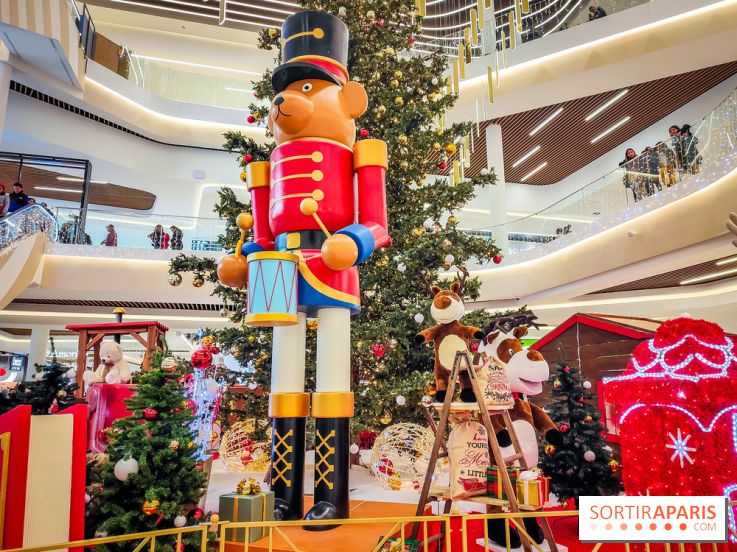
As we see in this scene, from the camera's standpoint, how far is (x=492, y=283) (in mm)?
12828

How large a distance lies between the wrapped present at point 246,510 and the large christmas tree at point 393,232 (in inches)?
60.0

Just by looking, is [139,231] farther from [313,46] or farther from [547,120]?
[547,120]

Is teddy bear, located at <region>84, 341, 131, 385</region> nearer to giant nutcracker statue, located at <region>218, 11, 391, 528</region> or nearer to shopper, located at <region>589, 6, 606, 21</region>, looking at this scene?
giant nutcracker statue, located at <region>218, 11, 391, 528</region>

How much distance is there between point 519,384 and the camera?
2.94 metres

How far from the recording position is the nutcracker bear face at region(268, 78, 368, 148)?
2.96m

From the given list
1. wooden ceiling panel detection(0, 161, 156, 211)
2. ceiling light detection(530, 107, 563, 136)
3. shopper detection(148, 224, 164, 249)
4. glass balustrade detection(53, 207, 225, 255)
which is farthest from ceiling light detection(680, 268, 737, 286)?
wooden ceiling panel detection(0, 161, 156, 211)

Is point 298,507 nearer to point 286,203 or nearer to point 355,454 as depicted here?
point 286,203

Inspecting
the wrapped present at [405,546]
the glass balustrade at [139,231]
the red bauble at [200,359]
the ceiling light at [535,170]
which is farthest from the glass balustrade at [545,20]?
the wrapped present at [405,546]

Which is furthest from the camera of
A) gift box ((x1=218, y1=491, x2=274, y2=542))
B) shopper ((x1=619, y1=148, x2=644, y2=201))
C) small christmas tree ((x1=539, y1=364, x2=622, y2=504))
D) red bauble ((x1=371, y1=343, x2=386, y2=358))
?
shopper ((x1=619, y1=148, x2=644, y2=201))

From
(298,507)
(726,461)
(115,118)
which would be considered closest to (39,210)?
(115,118)

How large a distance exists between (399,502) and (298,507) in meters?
0.92

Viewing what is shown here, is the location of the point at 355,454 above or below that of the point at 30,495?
below

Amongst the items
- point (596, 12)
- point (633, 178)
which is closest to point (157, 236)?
point (633, 178)

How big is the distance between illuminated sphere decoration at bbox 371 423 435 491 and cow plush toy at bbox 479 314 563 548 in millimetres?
988
